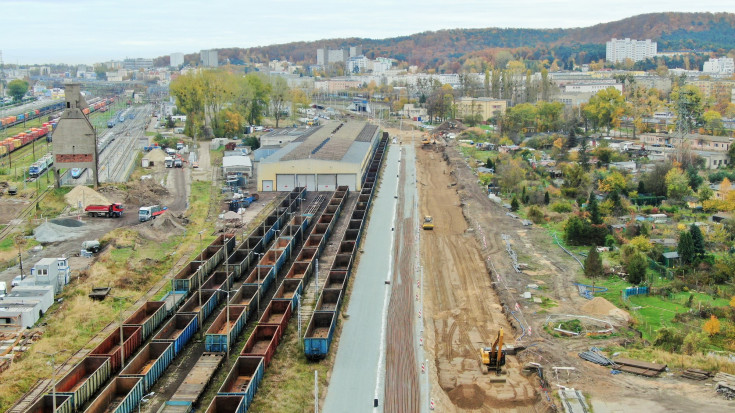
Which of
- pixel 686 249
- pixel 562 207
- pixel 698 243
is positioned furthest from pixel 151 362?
pixel 562 207

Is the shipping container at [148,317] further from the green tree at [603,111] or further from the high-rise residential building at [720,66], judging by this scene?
the high-rise residential building at [720,66]

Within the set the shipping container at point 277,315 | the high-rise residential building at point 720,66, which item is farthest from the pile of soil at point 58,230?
the high-rise residential building at point 720,66

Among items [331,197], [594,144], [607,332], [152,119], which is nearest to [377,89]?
[152,119]

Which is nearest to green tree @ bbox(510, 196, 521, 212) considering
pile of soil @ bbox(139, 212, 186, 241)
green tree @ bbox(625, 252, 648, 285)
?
green tree @ bbox(625, 252, 648, 285)

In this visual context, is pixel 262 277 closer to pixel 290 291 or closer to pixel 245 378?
pixel 290 291

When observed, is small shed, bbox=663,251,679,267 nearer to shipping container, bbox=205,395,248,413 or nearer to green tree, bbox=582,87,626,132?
shipping container, bbox=205,395,248,413

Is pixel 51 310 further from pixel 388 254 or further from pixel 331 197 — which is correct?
pixel 331 197
